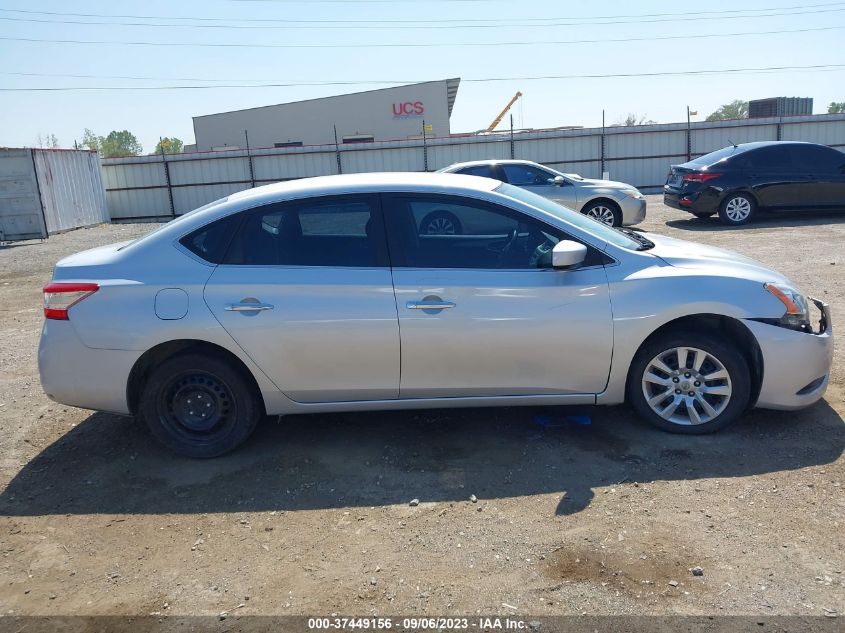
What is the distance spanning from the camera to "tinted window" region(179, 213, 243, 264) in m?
4.41

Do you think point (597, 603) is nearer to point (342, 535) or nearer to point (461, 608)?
point (461, 608)

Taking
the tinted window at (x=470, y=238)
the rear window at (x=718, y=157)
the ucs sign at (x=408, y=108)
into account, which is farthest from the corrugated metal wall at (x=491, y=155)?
the ucs sign at (x=408, y=108)

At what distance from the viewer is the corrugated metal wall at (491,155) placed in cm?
2388

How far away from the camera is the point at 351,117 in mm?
44844

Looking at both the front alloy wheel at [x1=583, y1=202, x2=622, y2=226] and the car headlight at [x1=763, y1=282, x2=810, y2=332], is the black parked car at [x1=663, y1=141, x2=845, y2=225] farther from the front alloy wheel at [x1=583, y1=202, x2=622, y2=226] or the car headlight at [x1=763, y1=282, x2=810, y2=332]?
the car headlight at [x1=763, y1=282, x2=810, y2=332]

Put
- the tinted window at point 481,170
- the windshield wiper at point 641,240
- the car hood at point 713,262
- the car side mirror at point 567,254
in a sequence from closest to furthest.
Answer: the car side mirror at point 567,254 < the car hood at point 713,262 < the windshield wiper at point 641,240 < the tinted window at point 481,170

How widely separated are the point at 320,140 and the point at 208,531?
1705 inches

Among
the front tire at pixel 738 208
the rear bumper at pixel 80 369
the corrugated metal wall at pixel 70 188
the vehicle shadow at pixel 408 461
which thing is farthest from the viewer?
the corrugated metal wall at pixel 70 188

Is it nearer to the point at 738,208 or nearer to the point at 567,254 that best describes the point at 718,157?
the point at 738,208

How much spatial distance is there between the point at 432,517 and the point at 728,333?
229cm

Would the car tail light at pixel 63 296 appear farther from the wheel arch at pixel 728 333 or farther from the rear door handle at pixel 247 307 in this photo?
the wheel arch at pixel 728 333

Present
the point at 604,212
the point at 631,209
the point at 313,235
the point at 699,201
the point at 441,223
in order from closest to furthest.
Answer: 1. the point at 313,235
2. the point at 441,223
3. the point at 631,209
4. the point at 604,212
5. the point at 699,201

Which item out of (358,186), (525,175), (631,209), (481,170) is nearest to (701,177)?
(631,209)

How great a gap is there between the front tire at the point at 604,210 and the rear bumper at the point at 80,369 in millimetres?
10837
